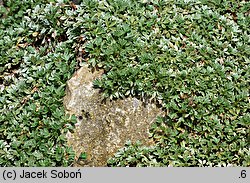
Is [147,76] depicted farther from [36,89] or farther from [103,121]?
[36,89]

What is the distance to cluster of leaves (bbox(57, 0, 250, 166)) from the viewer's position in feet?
13.6

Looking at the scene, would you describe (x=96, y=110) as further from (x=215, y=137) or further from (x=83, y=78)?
(x=215, y=137)

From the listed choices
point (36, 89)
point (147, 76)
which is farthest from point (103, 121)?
point (36, 89)

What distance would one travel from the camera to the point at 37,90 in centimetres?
445

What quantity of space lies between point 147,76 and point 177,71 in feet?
0.90

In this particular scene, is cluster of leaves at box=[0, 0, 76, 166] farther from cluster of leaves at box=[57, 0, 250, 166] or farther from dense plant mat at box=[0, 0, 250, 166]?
Answer: cluster of leaves at box=[57, 0, 250, 166]

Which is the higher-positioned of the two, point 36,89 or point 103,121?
point 36,89

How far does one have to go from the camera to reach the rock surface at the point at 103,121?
13.8 ft

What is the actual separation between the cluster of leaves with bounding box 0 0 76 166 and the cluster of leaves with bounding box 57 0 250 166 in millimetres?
252

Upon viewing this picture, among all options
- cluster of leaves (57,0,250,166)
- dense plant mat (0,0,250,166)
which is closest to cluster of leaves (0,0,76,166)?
dense plant mat (0,0,250,166)

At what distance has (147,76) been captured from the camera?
426 centimetres

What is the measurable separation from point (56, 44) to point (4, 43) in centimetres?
54

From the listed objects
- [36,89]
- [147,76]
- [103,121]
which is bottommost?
[103,121]
